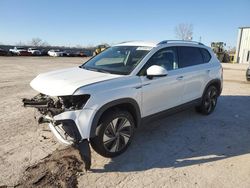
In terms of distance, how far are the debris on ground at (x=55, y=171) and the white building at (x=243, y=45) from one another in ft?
128

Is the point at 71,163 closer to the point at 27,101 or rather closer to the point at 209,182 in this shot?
the point at 27,101

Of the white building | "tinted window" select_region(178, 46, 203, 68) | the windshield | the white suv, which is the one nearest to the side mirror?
the white suv

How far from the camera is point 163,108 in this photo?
473cm

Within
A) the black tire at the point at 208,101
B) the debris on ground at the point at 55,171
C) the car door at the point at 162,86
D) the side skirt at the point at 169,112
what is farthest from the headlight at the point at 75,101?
the black tire at the point at 208,101

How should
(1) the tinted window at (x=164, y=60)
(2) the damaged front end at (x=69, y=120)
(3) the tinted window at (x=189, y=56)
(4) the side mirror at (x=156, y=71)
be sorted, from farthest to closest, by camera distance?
(3) the tinted window at (x=189, y=56) → (1) the tinted window at (x=164, y=60) → (4) the side mirror at (x=156, y=71) → (2) the damaged front end at (x=69, y=120)

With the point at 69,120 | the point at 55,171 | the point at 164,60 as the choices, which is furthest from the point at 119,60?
the point at 55,171

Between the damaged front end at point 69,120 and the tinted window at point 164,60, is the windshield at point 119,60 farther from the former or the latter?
the damaged front end at point 69,120

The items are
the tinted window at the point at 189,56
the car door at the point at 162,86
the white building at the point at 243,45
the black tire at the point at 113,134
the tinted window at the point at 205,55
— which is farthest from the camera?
the white building at the point at 243,45

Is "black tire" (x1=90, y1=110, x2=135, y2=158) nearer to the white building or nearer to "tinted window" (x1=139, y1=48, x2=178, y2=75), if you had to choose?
"tinted window" (x1=139, y1=48, x2=178, y2=75)

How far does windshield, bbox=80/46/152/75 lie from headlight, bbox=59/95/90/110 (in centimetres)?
96

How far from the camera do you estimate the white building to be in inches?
1483

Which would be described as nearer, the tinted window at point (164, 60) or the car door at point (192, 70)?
the tinted window at point (164, 60)

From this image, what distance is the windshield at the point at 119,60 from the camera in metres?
4.34

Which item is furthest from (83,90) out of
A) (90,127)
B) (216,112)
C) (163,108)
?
(216,112)
